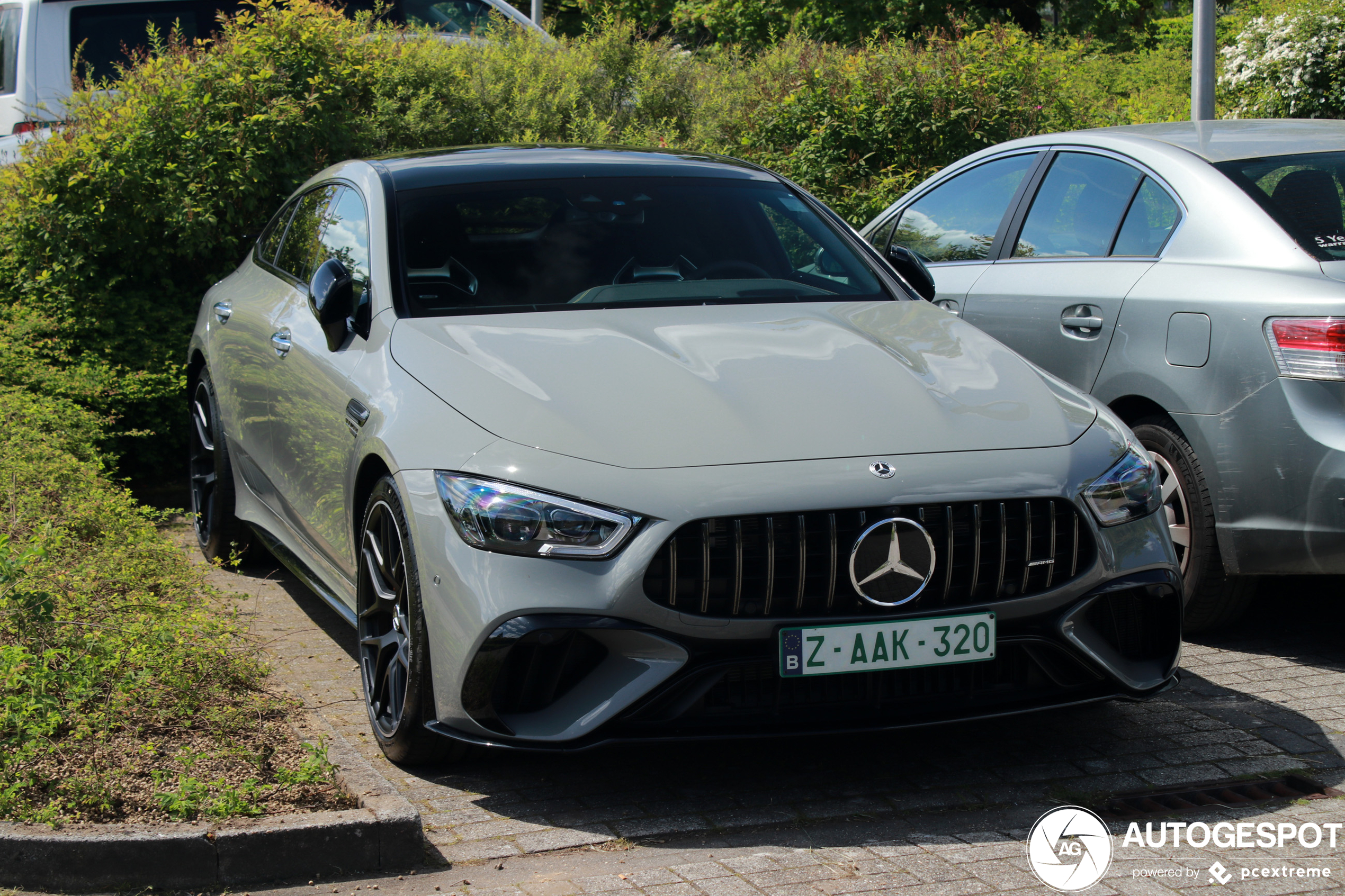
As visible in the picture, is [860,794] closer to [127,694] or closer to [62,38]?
[127,694]

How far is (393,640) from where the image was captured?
159 inches

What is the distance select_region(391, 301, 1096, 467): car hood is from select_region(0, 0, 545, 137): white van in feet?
22.5

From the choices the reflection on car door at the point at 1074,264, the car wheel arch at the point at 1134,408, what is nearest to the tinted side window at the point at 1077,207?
the reflection on car door at the point at 1074,264

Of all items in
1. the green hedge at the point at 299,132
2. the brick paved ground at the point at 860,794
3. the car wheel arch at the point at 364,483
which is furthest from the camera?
the green hedge at the point at 299,132

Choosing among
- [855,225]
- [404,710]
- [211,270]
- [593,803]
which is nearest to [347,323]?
[404,710]

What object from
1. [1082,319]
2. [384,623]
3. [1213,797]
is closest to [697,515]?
[384,623]

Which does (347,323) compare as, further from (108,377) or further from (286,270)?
(108,377)

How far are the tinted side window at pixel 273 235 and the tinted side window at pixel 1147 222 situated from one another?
336cm

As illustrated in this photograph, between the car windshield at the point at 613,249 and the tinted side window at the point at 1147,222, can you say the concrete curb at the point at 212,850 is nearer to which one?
the car windshield at the point at 613,249

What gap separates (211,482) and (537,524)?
344cm

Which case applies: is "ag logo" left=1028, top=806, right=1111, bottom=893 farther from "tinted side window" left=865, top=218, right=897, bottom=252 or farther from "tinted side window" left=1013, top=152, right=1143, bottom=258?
"tinted side window" left=865, top=218, right=897, bottom=252

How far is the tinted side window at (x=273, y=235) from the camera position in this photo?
20.6ft

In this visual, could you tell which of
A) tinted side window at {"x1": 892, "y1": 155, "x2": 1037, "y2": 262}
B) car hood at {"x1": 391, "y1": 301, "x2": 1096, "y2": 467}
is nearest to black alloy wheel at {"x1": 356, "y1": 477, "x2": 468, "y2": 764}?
car hood at {"x1": 391, "y1": 301, "x2": 1096, "y2": 467}

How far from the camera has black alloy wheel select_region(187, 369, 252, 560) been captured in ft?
20.5
